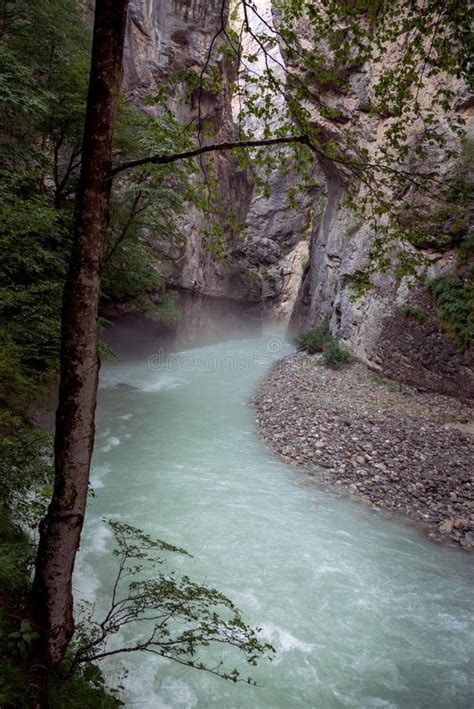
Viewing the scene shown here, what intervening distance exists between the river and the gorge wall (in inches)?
160

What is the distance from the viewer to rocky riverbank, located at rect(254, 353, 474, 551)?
25.5 ft

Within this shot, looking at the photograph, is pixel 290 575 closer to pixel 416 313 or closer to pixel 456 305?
pixel 456 305

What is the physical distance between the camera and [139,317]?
2283cm

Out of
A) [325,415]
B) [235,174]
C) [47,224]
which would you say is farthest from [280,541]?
[235,174]

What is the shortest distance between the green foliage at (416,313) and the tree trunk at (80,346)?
12.4 m

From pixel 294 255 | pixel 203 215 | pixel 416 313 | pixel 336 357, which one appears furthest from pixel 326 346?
pixel 294 255

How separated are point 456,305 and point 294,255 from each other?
33.1 metres

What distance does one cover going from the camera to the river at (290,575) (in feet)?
13.9

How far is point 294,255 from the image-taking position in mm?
43875

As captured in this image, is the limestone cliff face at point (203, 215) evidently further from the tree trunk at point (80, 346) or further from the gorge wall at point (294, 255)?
the tree trunk at point (80, 346)

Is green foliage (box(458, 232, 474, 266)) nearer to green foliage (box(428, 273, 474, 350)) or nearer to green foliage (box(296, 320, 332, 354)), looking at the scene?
green foliage (box(428, 273, 474, 350))

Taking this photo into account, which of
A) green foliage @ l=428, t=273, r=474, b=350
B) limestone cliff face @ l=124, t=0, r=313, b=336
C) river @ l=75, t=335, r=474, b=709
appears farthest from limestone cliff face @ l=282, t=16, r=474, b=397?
limestone cliff face @ l=124, t=0, r=313, b=336

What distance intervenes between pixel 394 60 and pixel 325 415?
49.6ft

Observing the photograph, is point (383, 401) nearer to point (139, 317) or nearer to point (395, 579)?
point (395, 579)
